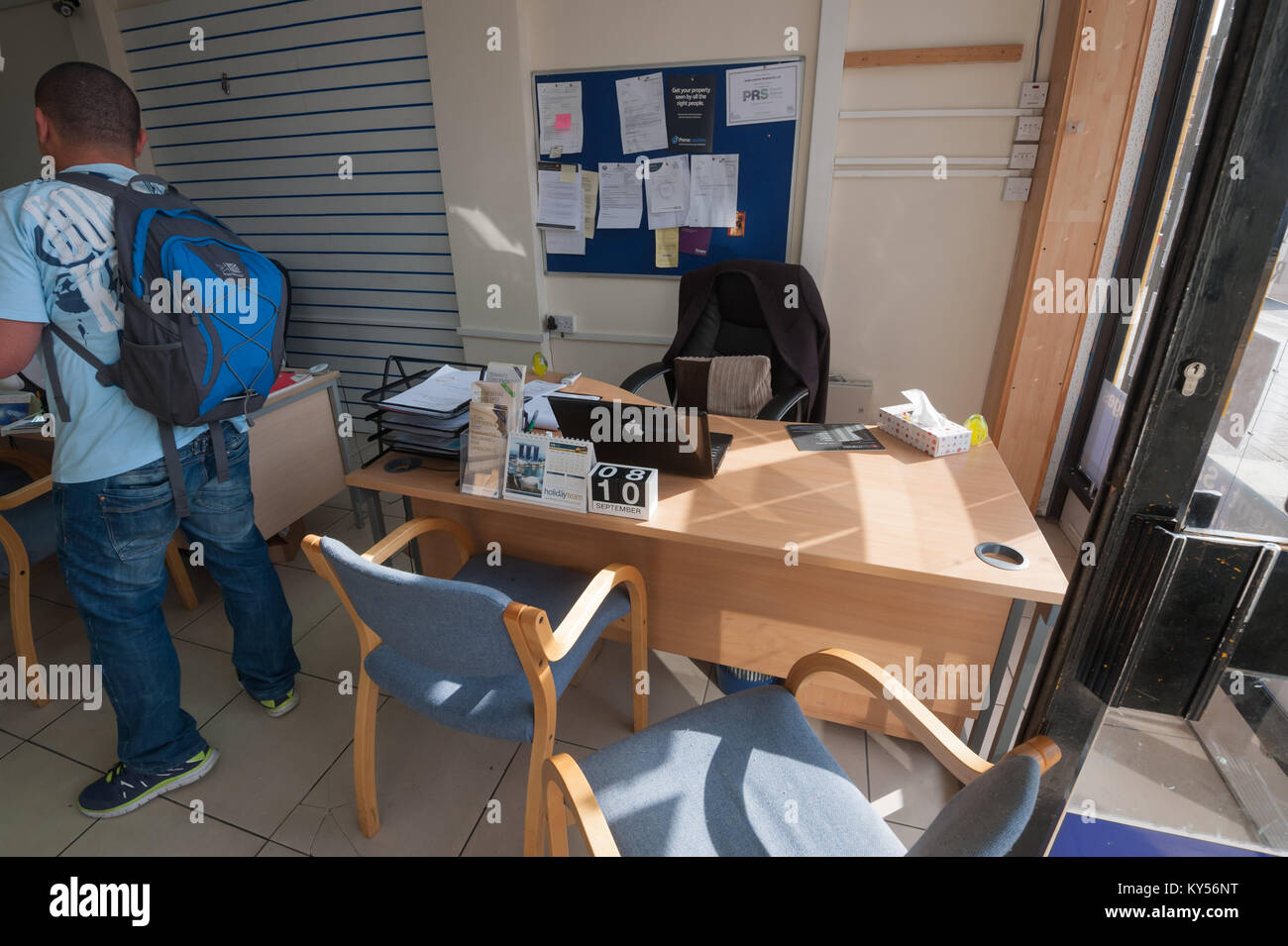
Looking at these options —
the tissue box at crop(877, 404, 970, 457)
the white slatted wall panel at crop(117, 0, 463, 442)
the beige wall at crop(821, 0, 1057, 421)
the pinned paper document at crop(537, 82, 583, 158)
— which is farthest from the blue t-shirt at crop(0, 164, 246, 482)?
the beige wall at crop(821, 0, 1057, 421)

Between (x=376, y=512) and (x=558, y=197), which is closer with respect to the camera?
(x=376, y=512)

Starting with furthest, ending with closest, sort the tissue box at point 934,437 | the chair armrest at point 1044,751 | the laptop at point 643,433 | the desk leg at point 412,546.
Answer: the desk leg at point 412,546
the tissue box at point 934,437
the laptop at point 643,433
the chair armrest at point 1044,751

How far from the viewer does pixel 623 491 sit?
146 cm

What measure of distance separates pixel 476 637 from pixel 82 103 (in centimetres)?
143

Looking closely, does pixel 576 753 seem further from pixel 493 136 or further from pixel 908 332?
pixel 493 136

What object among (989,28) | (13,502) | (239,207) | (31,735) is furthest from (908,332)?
(239,207)

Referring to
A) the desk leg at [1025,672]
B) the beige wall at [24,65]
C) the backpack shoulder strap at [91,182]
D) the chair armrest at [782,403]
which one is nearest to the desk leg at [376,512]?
the backpack shoulder strap at [91,182]

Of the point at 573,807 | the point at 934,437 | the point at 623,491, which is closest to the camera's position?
the point at 573,807

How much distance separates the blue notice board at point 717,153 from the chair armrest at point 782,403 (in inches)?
33.8

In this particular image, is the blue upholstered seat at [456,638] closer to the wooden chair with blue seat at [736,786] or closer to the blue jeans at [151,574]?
the wooden chair with blue seat at [736,786]

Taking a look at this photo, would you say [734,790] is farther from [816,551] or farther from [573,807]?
[816,551]

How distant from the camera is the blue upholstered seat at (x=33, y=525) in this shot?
76.2 inches

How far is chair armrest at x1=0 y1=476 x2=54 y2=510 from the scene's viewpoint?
183 centimetres

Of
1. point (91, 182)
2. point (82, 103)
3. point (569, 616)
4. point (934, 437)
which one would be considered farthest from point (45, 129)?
point (934, 437)
